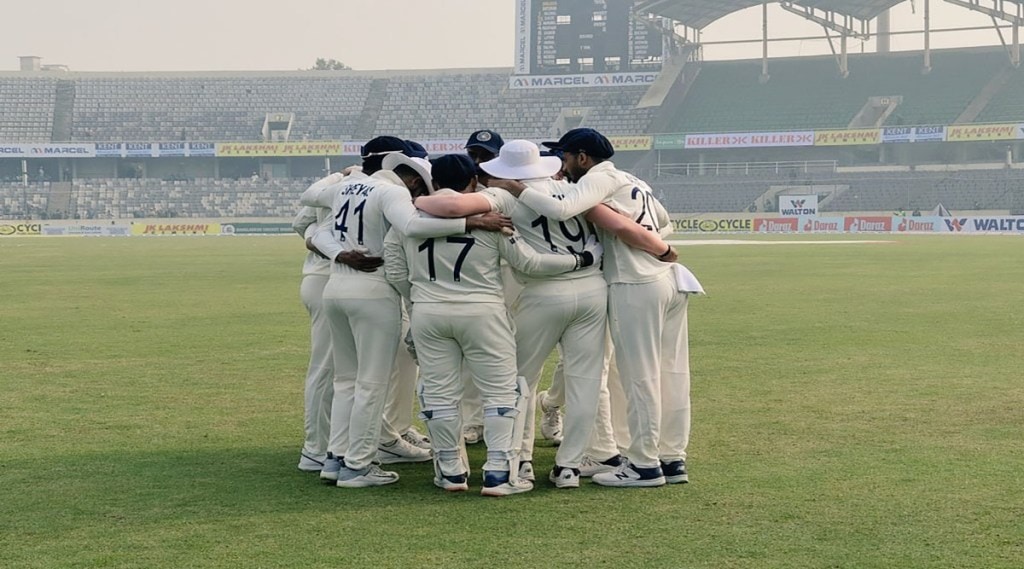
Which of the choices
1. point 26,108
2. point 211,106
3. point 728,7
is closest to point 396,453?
point 728,7

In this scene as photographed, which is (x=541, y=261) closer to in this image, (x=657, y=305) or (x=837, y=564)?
(x=657, y=305)

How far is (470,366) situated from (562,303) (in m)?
0.66

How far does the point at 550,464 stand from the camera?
8.30 m

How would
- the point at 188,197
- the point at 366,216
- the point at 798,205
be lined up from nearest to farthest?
the point at 366,216, the point at 798,205, the point at 188,197

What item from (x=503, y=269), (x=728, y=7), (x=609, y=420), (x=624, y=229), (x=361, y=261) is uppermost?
(x=728, y=7)

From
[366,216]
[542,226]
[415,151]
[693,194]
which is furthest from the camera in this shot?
[693,194]

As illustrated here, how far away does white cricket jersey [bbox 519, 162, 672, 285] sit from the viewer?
7.10 meters

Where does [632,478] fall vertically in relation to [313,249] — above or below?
below

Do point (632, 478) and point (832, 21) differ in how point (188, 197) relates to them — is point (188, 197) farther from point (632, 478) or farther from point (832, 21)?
point (632, 478)

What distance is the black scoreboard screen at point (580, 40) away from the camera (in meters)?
74.2

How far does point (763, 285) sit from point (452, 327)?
57.2 feet

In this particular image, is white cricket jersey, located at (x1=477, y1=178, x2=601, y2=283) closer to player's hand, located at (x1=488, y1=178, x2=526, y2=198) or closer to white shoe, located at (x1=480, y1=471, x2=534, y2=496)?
player's hand, located at (x1=488, y1=178, x2=526, y2=198)

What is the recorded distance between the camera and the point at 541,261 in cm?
721

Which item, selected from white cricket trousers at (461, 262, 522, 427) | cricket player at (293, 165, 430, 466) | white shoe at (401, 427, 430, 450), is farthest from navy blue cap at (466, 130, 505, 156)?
white shoe at (401, 427, 430, 450)
